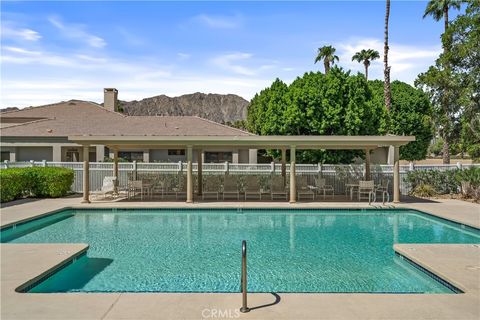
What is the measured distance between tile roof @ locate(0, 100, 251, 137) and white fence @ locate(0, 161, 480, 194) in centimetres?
804

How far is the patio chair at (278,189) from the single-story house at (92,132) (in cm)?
877

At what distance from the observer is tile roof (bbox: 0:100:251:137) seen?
29.6 metres

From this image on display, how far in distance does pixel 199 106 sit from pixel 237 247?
15688 cm

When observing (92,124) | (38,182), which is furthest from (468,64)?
(92,124)

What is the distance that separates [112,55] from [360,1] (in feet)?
39.9

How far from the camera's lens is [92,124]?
31.8m

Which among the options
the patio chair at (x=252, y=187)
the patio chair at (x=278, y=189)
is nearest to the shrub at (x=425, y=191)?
the patio chair at (x=278, y=189)

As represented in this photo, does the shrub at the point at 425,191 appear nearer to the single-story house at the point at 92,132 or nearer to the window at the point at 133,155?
the single-story house at the point at 92,132

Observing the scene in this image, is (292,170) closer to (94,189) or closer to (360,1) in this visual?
(360,1)

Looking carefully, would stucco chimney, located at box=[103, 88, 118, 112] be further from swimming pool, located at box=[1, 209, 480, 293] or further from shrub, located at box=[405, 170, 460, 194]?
shrub, located at box=[405, 170, 460, 194]

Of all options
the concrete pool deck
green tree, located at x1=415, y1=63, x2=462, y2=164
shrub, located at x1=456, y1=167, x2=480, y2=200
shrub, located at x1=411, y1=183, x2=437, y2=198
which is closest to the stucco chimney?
green tree, located at x1=415, y1=63, x2=462, y2=164

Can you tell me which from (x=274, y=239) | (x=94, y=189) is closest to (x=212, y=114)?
(x=94, y=189)

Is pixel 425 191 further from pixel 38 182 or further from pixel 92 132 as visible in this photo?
pixel 92 132

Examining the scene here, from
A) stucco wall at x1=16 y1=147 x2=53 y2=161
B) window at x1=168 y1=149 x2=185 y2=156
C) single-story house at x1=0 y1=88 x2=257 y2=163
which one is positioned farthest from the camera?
window at x1=168 y1=149 x2=185 y2=156
